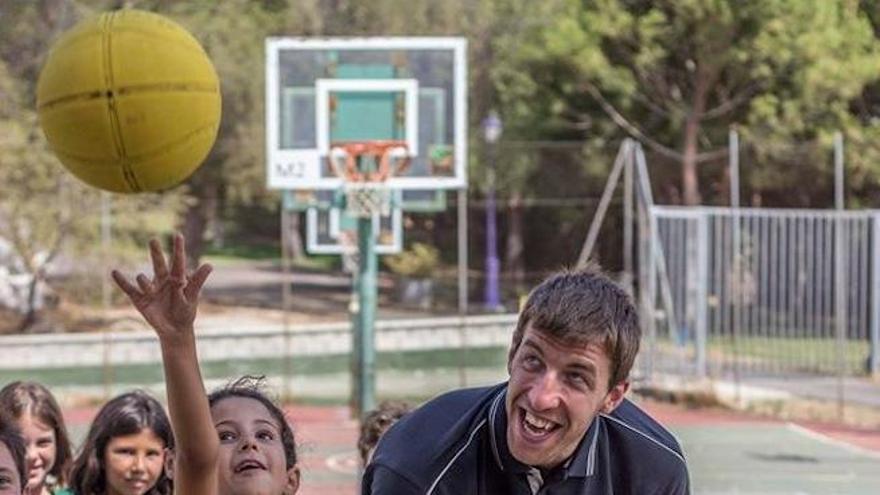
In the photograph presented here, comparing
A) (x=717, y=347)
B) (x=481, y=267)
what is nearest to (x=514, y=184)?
(x=481, y=267)

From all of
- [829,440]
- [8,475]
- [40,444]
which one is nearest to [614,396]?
[8,475]

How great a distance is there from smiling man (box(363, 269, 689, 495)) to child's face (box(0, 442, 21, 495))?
719 mm

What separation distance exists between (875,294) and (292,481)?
666 inches

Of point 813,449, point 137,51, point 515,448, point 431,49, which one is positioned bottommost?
point 813,449

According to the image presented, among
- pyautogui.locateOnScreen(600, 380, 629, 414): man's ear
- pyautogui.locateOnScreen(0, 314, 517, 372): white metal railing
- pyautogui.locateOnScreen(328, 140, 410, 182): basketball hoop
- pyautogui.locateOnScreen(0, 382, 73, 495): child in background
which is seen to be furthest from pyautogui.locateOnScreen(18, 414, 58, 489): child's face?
→ pyautogui.locateOnScreen(0, 314, 517, 372): white metal railing

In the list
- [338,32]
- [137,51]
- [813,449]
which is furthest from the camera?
[338,32]

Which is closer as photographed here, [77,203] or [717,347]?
[717,347]

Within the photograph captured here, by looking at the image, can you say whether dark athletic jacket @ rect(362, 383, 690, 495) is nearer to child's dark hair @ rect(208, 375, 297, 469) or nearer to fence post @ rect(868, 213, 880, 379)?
child's dark hair @ rect(208, 375, 297, 469)

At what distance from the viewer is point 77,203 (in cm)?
2470

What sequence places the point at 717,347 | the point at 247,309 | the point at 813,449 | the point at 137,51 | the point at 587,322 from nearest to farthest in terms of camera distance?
the point at 587,322 < the point at 137,51 < the point at 813,449 < the point at 717,347 < the point at 247,309

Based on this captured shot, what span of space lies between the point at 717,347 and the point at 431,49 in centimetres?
631

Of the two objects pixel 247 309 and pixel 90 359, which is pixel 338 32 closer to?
pixel 247 309

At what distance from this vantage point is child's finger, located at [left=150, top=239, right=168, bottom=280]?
3002 mm

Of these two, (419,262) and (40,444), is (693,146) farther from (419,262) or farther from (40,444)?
(40,444)
